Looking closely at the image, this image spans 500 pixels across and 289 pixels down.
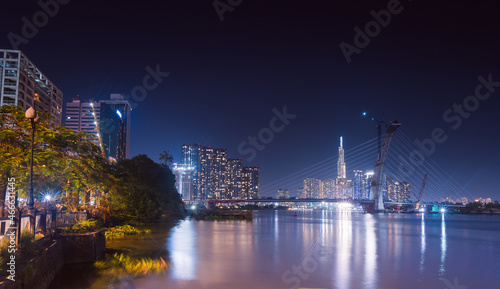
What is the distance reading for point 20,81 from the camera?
4045 inches

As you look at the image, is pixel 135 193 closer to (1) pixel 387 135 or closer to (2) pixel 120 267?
(2) pixel 120 267

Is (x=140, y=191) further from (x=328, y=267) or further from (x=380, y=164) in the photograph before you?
(x=380, y=164)

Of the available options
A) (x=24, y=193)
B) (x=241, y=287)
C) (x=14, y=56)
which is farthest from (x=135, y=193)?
(x=14, y=56)

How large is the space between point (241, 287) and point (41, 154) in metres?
13.7

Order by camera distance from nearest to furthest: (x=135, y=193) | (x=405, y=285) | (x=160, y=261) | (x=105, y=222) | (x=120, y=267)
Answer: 1. (x=405, y=285)
2. (x=120, y=267)
3. (x=160, y=261)
4. (x=105, y=222)
5. (x=135, y=193)

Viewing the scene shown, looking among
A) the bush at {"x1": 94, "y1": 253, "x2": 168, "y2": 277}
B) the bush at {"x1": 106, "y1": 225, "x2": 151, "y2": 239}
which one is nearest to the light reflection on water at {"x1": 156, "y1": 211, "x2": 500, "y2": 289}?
the bush at {"x1": 94, "y1": 253, "x2": 168, "y2": 277}

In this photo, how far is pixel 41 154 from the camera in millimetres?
24234
